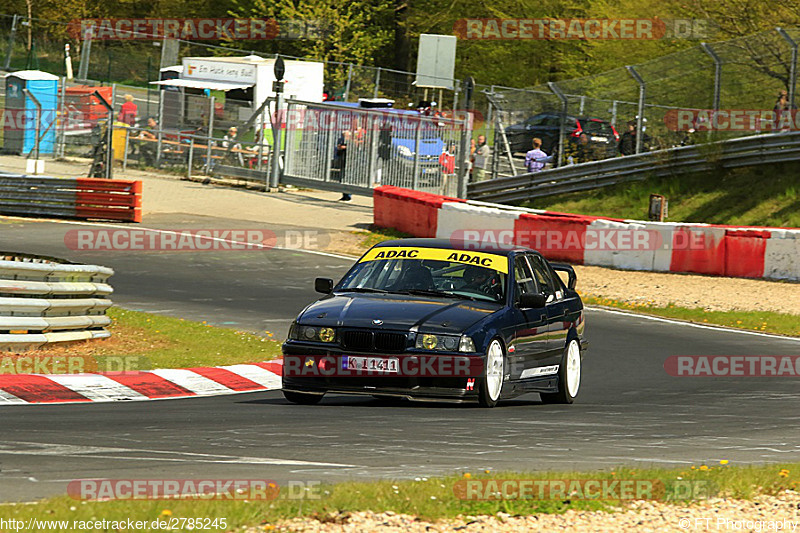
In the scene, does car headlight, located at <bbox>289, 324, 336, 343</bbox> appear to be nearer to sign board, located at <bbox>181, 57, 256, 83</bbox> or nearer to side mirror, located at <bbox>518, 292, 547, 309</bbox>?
side mirror, located at <bbox>518, 292, 547, 309</bbox>

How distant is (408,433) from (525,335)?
244cm

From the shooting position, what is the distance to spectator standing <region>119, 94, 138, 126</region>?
37.3 meters

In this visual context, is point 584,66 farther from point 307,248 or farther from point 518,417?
point 518,417

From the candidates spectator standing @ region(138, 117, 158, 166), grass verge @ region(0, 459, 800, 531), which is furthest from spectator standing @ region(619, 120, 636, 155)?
grass verge @ region(0, 459, 800, 531)

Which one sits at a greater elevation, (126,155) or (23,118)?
(23,118)

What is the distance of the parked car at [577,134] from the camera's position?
29.9 metres

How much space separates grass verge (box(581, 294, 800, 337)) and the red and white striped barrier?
2.58 m

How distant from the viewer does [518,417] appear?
9820 millimetres

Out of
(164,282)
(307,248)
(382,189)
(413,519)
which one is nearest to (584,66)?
(382,189)

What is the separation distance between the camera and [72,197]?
87.4 ft

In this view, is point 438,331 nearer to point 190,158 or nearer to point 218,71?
point 190,158

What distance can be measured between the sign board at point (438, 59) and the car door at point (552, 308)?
83.2ft

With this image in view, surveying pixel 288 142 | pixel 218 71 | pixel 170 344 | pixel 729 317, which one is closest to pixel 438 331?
pixel 170 344

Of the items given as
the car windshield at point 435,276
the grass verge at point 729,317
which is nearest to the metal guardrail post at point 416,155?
the grass verge at point 729,317
